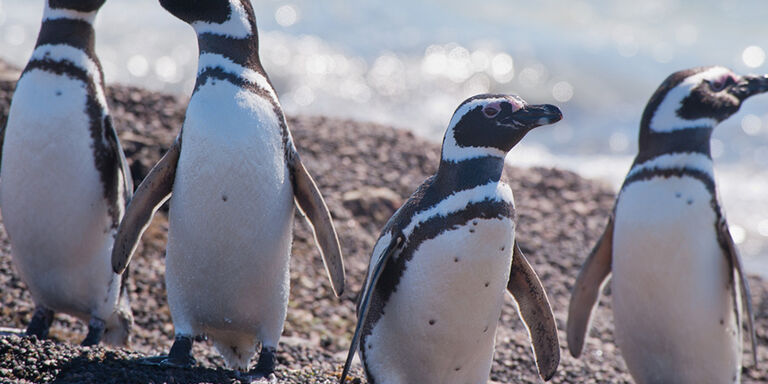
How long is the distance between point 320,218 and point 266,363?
2.18 feet

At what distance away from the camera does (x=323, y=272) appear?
20.4ft

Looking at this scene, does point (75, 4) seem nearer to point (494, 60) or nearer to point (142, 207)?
point (142, 207)

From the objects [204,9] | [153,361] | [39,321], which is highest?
[204,9]

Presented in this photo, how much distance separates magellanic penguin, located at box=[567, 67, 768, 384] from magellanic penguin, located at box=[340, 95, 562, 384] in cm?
126

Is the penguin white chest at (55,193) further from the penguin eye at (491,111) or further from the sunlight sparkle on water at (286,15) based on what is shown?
the sunlight sparkle on water at (286,15)

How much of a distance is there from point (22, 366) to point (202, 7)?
168cm

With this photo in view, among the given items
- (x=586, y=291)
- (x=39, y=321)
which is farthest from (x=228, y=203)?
(x=586, y=291)

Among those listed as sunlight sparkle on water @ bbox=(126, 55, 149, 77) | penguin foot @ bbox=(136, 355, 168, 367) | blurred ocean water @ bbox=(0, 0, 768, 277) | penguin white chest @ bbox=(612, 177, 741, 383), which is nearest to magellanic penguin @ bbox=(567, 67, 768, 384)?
penguin white chest @ bbox=(612, 177, 741, 383)

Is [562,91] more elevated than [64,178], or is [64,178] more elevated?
[562,91]

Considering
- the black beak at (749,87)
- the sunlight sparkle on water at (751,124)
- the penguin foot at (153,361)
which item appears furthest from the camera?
the sunlight sparkle on water at (751,124)

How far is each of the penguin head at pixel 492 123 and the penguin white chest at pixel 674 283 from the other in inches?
53.7

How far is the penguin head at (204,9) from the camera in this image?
405cm

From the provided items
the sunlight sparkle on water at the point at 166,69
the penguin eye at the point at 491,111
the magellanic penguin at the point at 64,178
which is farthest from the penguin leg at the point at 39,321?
the sunlight sparkle on water at the point at 166,69

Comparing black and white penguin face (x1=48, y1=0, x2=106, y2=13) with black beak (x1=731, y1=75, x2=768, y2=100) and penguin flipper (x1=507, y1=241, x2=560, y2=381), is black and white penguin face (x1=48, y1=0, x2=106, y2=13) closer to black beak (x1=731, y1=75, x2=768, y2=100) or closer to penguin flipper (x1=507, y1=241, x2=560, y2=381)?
penguin flipper (x1=507, y1=241, x2=560, y2=381)
